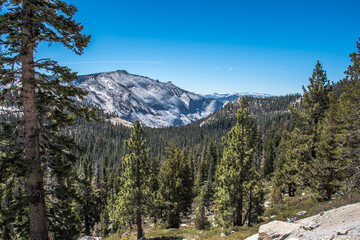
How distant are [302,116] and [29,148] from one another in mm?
19526

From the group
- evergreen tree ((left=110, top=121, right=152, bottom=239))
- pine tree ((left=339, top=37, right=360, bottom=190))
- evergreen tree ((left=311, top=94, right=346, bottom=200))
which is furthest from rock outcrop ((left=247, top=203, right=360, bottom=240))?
evergreen tree ((left=110, top=121, right=152, bottom=239))

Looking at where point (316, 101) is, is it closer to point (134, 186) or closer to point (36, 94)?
point (134, 186)

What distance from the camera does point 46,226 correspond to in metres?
7.27

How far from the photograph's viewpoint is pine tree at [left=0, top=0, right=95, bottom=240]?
21.0 feet

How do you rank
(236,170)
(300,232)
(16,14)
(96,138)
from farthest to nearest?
(96,138) → (236,170) → (300,232) → (16,14)

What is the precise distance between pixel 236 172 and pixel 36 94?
13.4 meters

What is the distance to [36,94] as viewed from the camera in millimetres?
7242

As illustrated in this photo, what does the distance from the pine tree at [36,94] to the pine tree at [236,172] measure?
11716mm

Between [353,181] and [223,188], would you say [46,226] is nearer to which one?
[223,188]

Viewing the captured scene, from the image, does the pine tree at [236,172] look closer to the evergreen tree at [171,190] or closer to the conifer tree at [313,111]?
the conifer tree at [313,111]

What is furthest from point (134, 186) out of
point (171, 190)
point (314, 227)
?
point (314, 227)

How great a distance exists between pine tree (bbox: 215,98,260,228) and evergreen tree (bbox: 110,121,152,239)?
6.15 meters

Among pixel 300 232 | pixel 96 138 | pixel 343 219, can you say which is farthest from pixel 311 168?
pixel 96 138

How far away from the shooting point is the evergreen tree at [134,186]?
1689 cm
